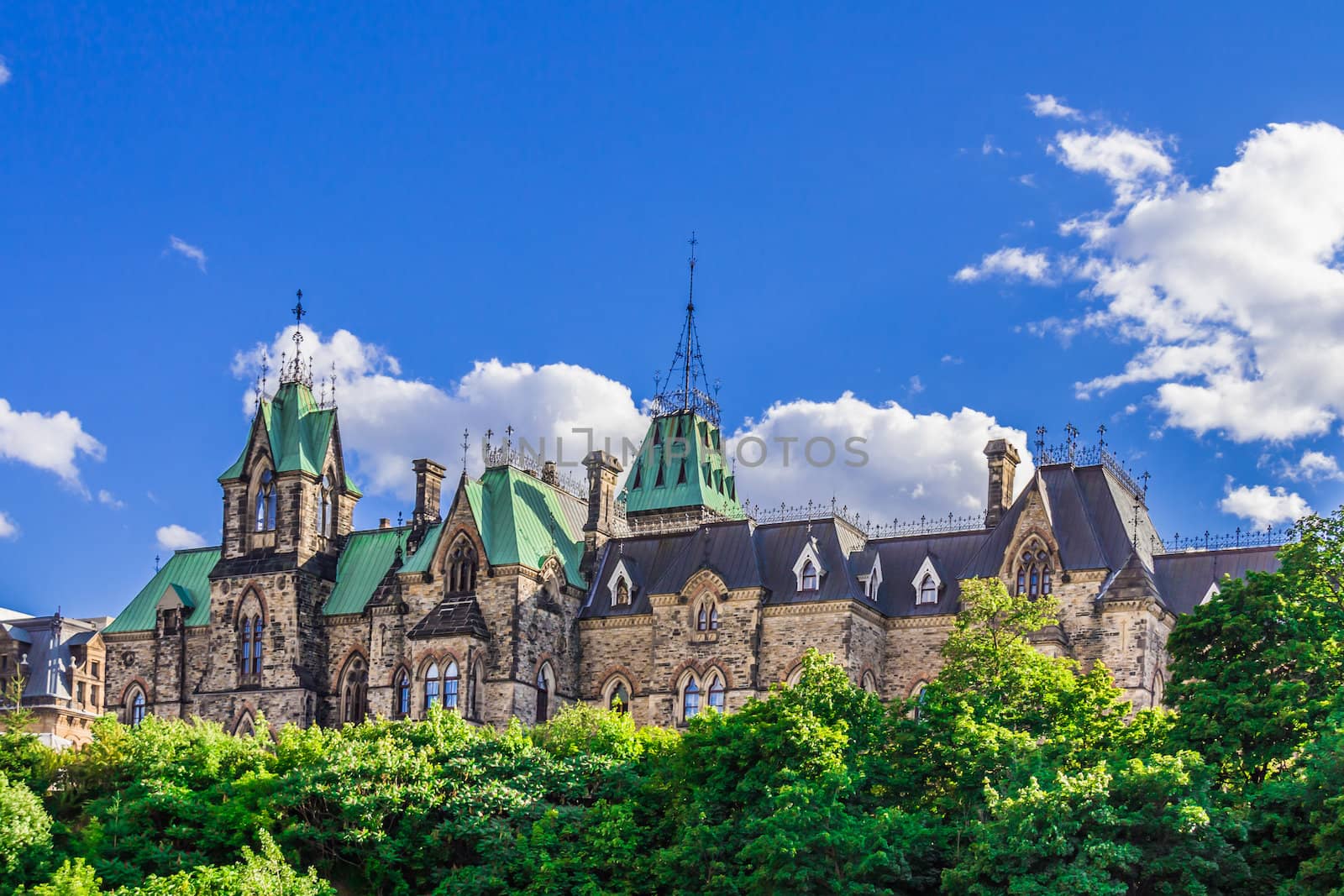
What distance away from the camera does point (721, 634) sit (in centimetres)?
7538

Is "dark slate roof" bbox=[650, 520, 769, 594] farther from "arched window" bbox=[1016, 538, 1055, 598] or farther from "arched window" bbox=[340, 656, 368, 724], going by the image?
"arched window" bbox=[340, 656, 368, 724]

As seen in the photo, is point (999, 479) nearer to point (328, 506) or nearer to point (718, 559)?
point (718, 559)

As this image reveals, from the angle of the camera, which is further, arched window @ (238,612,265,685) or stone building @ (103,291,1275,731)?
arched window @ (238,612,265,685)

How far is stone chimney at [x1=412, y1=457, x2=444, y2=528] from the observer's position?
86.1m

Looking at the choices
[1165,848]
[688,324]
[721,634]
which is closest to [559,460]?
[688,324]

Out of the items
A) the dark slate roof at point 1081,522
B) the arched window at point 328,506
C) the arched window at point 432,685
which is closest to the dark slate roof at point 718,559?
the dark slate roof at point 1081,522

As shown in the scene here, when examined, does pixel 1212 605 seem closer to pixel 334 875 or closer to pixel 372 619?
pixel 334 875

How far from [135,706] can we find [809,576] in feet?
111

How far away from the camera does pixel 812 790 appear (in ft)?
174

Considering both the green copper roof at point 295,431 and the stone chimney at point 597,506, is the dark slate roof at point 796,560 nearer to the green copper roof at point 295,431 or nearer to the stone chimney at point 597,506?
the stone chimney at point 597,506

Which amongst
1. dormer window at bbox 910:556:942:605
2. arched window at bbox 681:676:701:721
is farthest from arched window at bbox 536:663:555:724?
dormer window at bbox 910:556:942:605

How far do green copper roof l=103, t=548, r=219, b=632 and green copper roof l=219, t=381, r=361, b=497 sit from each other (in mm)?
6022

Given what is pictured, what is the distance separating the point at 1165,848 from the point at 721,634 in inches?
1135

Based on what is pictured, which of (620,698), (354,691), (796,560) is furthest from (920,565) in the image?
(354,691)
